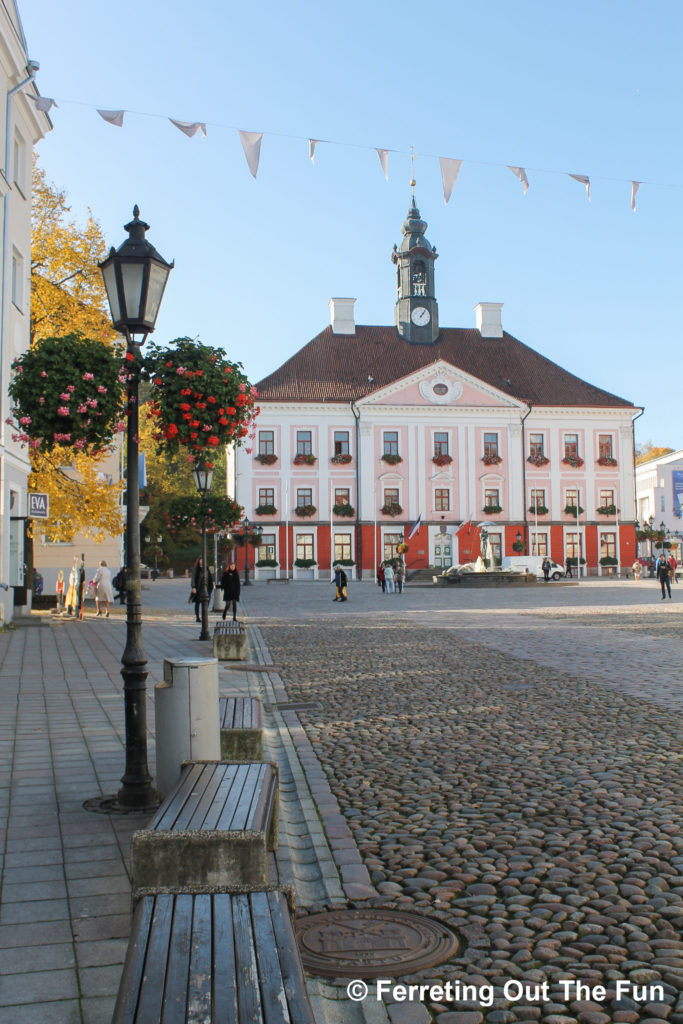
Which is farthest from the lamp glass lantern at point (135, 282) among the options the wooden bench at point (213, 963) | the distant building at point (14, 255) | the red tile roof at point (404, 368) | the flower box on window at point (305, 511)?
the red tile roof at point (404, 368)

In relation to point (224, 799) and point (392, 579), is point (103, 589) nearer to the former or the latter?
point (392, 579)

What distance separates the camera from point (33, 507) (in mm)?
19406

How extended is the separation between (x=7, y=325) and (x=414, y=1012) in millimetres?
19761

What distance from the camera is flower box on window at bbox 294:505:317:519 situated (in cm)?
5872

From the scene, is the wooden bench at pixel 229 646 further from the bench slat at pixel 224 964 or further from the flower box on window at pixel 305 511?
the flower box on window at pixel 305 511

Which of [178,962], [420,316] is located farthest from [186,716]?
[420,316]

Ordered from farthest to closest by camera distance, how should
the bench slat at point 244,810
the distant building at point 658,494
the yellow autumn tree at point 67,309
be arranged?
the distant building at point 658,494 → the yellow autumn tree at point 67,309 → the bench slat at point 244,810

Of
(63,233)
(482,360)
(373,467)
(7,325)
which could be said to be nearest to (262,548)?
(373,467)

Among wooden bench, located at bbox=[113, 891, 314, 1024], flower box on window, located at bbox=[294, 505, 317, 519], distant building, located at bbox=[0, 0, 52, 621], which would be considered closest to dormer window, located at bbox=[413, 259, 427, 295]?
flower box on window, located at bbox=[294, 505, 317, 519]

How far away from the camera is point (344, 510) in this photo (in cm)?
5912

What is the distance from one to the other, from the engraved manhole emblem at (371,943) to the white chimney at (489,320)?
2582 inches

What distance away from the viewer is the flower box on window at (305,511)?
193 feet

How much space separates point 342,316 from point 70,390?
60.2 metres

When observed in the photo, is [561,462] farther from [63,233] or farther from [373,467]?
[63,233]
